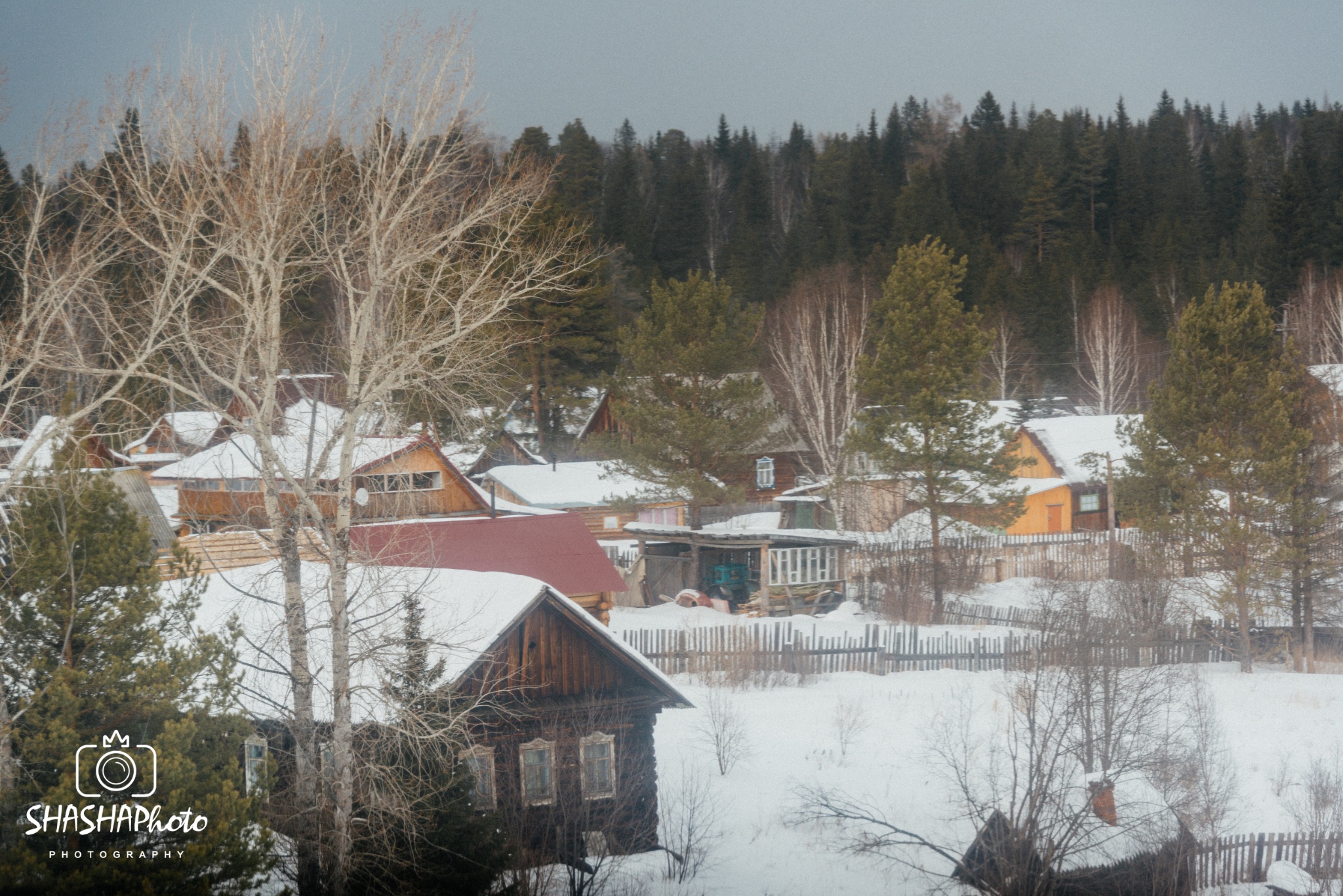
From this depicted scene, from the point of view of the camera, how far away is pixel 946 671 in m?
24.7

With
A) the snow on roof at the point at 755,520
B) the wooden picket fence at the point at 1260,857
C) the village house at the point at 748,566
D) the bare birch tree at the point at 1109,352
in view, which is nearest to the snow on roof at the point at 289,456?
the village house at the point at 748,566

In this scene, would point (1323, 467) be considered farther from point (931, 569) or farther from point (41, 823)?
point (41, 823)

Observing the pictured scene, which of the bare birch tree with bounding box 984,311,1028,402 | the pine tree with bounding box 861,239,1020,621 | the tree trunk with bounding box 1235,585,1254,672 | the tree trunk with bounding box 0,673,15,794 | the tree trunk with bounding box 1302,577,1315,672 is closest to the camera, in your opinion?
the tree trunk with bounding box 0,673,15,794

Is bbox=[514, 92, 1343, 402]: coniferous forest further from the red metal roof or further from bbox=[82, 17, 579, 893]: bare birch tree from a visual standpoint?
bbox=[82, 17, 579, 893]: bare birch tree

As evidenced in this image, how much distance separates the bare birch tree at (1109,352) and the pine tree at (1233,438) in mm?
25959

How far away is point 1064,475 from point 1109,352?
1972 centimetres

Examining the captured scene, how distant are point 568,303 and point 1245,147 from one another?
61.3 m

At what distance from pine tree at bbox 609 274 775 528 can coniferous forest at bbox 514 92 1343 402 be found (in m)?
20.2

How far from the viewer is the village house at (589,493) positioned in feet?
115

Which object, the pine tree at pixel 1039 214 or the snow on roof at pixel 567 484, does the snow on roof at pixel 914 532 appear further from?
the pine tree at pixel 1039 214

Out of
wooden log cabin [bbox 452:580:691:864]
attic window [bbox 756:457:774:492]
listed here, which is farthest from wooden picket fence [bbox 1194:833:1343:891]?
attic window [bbox 756:457:774:492]

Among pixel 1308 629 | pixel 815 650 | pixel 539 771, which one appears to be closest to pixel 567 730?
pixel 539 771

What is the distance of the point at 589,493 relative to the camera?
36656 mm

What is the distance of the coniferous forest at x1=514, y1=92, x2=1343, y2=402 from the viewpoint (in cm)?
5812
